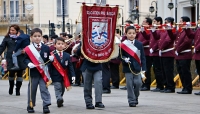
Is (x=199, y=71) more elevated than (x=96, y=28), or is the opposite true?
(x=96, y=28)

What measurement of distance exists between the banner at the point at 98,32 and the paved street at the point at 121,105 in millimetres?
1217

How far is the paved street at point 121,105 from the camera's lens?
13.2 meters

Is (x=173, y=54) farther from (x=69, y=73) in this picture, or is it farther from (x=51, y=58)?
(x=51, y=58)

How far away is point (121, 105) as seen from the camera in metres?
14.5

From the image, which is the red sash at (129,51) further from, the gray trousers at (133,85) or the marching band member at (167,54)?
the marching band member at (167,54)

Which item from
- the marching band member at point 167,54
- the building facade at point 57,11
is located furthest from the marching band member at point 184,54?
the building facade at point 57,11

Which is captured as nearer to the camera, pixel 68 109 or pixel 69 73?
pixel 68 109

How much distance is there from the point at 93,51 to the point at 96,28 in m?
0.52

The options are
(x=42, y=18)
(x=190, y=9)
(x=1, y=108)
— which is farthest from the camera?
(x=42, y=18)

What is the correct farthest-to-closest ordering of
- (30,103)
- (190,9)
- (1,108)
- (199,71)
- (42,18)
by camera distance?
(42,18) → (190,9) → (199,71) → (1,108) → (30,103)

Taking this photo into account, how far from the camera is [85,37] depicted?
1373 centimetres

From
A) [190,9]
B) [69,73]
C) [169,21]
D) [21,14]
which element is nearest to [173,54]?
[169,21]

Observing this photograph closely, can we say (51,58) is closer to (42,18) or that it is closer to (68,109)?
(68,109)

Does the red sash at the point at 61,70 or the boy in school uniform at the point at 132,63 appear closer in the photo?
the boy in school uniform at the point at 132,63
